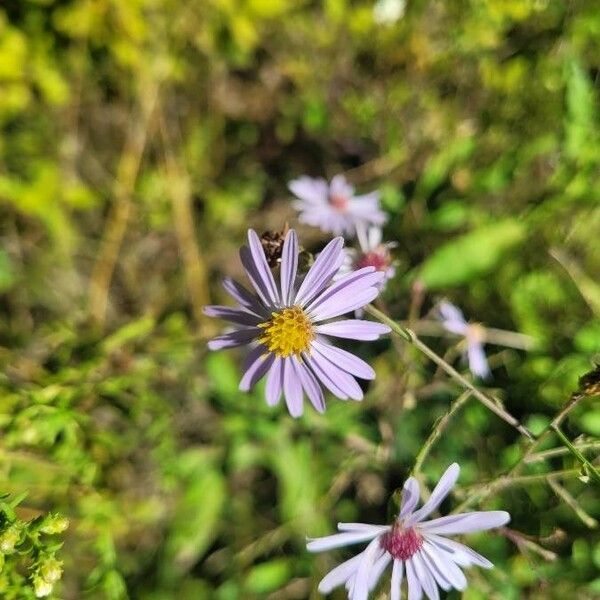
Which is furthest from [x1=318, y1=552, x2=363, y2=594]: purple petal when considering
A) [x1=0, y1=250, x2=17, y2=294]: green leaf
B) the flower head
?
[x1=0, y1=250, x2=17, y2=294]: green leaf

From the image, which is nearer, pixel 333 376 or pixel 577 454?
→ pixel 577 454

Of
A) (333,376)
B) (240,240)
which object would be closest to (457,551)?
(333,376)

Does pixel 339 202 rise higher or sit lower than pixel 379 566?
higher

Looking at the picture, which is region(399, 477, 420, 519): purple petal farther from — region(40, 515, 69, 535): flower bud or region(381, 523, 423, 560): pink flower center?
region(40, 515, 69, 535): flower bud

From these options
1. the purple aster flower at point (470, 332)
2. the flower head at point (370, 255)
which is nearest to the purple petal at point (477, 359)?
the purple aster flower at point (470, 332)

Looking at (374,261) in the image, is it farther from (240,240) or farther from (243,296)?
(240,240)

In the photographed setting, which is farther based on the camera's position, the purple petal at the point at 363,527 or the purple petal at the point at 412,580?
the purple petal at the point at 412,580

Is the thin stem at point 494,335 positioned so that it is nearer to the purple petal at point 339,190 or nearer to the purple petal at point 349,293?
the purple petal at point 339,190
